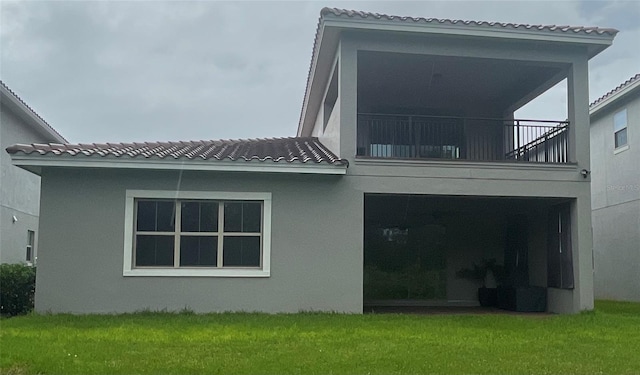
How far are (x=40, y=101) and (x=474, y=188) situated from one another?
14.9 m

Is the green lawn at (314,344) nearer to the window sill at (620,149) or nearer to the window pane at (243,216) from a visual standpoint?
the window pane at (243,216)

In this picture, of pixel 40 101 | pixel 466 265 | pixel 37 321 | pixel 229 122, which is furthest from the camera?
pixel 229 122

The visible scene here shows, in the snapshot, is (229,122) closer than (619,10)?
No

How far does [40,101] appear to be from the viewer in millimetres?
21203

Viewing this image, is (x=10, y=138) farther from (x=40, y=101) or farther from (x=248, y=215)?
(x=248, y=215)

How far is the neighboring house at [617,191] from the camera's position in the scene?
18.3m

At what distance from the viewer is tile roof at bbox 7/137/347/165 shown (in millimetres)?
12078

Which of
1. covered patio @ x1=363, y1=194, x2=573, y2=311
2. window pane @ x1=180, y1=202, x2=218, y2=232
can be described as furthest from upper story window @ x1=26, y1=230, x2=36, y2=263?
covered patio @ x1=363, y1=194, x2=573, y2=311

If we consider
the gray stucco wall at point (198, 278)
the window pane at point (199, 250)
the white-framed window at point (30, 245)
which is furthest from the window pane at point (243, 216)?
the white-framed window at point (30, 245)

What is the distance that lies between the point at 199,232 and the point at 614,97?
12607 millimetres

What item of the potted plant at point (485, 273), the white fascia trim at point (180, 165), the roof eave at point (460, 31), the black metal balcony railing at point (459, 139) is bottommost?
the potted plant at point (485, 273)

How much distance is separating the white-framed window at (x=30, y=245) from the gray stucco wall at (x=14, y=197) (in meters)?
0.19

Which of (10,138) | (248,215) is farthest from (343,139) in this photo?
(10,138)

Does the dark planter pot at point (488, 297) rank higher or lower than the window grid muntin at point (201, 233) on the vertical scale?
lower
